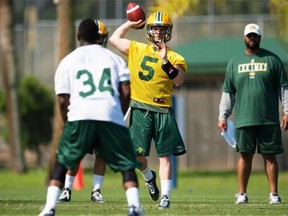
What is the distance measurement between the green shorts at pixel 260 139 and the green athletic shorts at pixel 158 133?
1140 mm

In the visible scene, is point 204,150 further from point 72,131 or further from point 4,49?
point 72,131

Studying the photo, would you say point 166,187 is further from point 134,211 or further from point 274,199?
point 134,211

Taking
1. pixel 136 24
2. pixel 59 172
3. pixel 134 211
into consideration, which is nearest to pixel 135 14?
pixel 136 24

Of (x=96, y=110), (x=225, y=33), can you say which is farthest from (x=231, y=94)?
(x=225, y=33)

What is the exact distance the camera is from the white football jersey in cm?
1039

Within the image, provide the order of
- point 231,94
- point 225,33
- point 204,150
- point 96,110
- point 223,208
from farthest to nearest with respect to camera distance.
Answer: point 225,33, point 204,150, point 231,94, point 223,208, point 96,110

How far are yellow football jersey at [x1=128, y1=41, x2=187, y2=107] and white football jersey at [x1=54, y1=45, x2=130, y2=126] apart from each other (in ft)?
9.13

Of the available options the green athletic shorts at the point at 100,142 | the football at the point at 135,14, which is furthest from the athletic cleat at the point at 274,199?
the green athletic shorts at the point at 100,142

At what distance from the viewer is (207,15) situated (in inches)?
1527

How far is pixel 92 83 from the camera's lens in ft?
34.2

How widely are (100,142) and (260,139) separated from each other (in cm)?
429

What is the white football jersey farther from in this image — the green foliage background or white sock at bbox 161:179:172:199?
the green foliage background

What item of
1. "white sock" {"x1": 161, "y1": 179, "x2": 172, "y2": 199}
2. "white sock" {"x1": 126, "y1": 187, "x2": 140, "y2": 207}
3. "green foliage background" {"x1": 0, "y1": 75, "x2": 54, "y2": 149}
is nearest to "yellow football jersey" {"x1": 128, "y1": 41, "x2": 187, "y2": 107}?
"white sock" {"x1": 161, "y1": 179, "x2": 172, "y2": 199}

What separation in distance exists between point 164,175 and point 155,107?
32.2 inches
